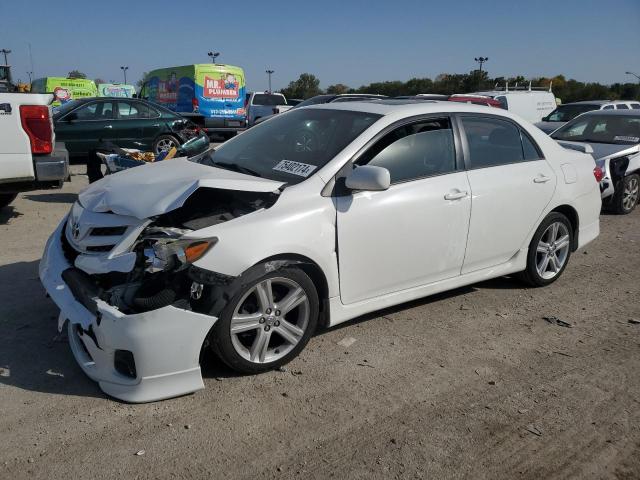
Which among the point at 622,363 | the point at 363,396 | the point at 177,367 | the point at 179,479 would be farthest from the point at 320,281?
the point at 622,363

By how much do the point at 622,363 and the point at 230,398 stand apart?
2.62m

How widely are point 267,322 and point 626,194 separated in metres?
7.52

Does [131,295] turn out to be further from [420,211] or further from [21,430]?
[420,211]

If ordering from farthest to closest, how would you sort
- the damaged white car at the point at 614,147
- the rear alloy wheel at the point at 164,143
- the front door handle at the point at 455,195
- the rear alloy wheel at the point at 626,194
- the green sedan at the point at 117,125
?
1. the rear alloy wheel at the point at 164,143
2. the green sedan at the point at 117,125
3. the rear alloy wheel at the point at 626,194
4. the damaged white car at the point at 614,147
5. the front door handle at the point at 455,195

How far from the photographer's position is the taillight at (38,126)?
6.07 meters

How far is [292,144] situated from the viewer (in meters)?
4.24

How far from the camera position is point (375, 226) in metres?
3.78

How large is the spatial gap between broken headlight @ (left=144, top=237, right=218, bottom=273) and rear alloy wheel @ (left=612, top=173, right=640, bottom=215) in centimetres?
765

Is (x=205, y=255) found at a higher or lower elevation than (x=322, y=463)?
higher

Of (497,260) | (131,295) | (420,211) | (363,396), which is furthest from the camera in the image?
(497,260)

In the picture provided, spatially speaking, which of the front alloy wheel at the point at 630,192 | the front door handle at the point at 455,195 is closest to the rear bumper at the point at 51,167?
the front door handle at the point at 455,195

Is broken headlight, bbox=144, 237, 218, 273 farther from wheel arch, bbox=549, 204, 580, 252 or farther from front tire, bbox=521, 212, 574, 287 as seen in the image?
wheel arch, bbox=549, 204, 580, 252

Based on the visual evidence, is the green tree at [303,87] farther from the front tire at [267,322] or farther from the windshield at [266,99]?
the front tire at [267,322]

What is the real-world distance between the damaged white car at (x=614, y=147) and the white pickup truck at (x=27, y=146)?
7.03 metres
